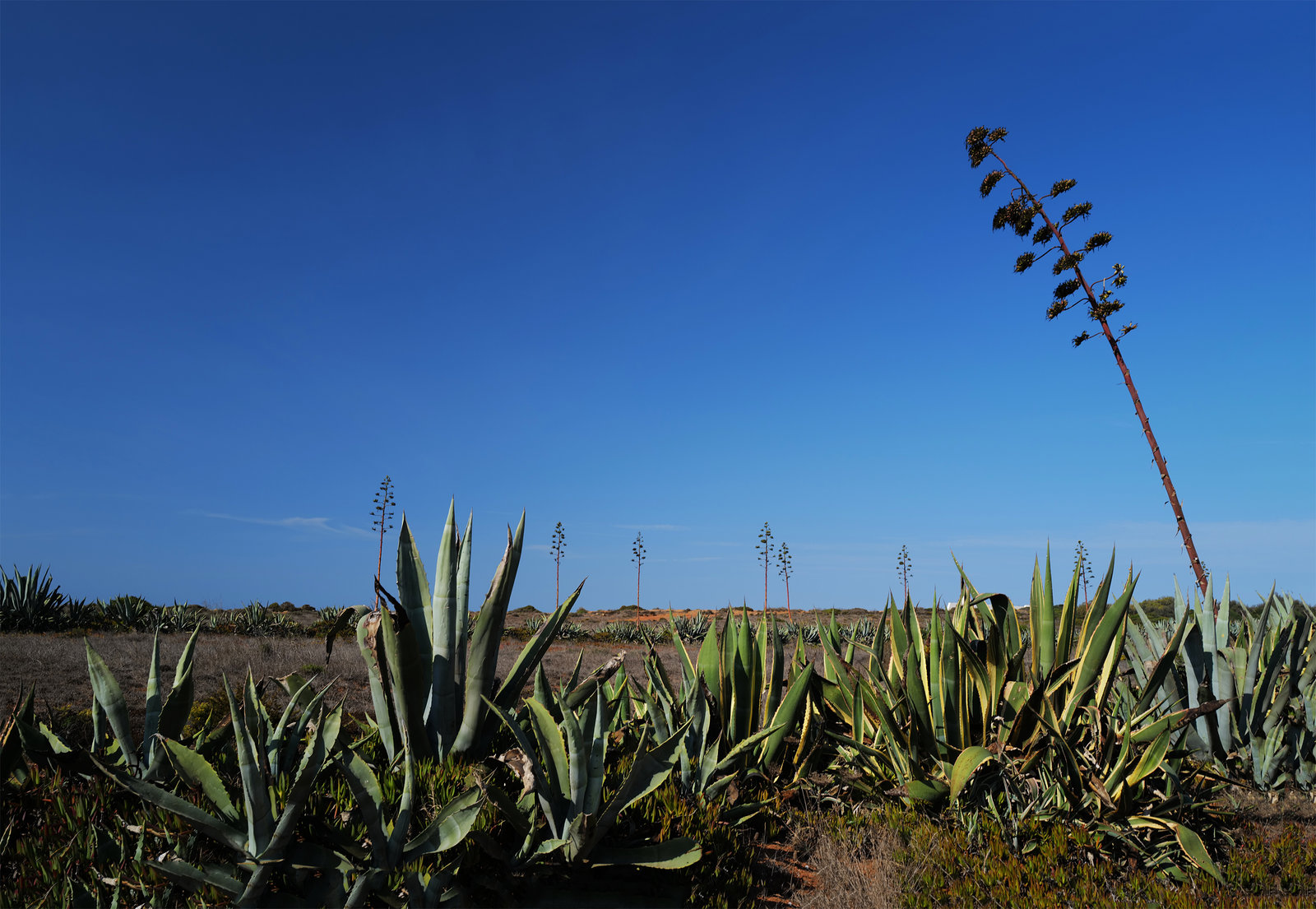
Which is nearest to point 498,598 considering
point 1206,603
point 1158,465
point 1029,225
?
point 1206,603

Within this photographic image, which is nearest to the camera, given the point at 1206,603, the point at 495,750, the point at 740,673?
the point at 495,750

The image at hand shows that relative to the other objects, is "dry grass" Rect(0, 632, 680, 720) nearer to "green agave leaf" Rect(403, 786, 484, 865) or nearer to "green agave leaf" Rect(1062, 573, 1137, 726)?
"green agave leaf" Rect(403, 786, 484, 865)

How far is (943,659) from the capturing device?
4.56m

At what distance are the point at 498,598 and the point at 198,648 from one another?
9.90 m

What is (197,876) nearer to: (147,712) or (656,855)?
(147,712)

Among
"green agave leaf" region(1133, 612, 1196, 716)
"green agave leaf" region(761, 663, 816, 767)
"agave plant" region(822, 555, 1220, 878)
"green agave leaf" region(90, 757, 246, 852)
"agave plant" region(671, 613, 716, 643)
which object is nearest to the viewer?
"green agave leaf" region(90, 757, 246, 852)

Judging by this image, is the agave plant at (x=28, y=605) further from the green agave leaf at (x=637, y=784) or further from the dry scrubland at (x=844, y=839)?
the green agave leaf at (x=637, y=784)

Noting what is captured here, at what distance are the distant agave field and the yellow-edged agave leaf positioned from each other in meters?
0.09

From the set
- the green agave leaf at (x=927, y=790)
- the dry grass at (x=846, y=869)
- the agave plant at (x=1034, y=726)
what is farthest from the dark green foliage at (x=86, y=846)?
the agave plant at (x=1034, y=726)

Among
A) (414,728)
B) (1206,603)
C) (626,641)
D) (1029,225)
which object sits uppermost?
(1029,225)

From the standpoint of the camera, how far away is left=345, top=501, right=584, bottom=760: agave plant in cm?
→ 340

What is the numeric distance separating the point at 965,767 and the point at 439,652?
2927 millimetres

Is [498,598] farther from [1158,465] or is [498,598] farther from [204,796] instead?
[1158,465]

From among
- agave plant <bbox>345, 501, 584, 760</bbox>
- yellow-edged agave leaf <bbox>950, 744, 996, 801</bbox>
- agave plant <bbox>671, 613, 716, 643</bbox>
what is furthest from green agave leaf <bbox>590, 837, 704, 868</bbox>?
agave plant <bbox>671, 613, 716, 643</bbox>
